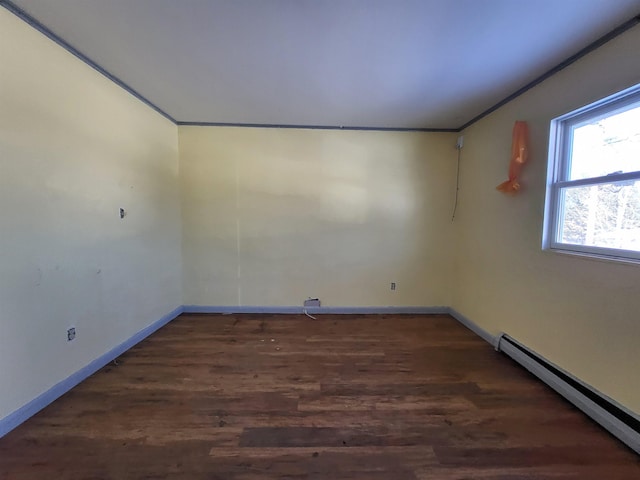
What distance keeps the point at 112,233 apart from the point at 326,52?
238 cm

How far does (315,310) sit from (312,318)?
193mm

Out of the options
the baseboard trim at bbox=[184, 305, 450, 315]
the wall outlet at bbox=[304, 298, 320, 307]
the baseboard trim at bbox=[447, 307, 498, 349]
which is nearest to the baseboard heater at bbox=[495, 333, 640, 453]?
the baseboard trim at bbox=[447, 307, 498, 349]

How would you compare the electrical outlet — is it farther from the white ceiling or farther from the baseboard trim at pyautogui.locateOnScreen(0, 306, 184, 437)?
the white ceiling

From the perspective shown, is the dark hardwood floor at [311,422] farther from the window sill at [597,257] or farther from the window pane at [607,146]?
the window pane at [607,146]

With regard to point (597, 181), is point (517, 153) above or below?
Answer: above

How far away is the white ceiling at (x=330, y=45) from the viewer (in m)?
1.65

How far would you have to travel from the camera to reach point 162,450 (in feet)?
5.32

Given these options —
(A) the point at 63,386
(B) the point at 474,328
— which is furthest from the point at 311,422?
(B) the point at 474,328

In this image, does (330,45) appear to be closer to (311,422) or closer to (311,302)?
(311,422)

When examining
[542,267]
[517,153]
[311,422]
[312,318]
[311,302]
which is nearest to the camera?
[311,422]

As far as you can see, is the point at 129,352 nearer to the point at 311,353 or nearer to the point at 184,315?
the point at 184,315

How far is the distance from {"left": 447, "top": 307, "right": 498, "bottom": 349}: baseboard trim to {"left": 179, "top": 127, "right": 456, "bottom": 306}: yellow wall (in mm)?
188

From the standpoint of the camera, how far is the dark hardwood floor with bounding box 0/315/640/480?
152 centimetres

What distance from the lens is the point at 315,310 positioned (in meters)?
3.97
